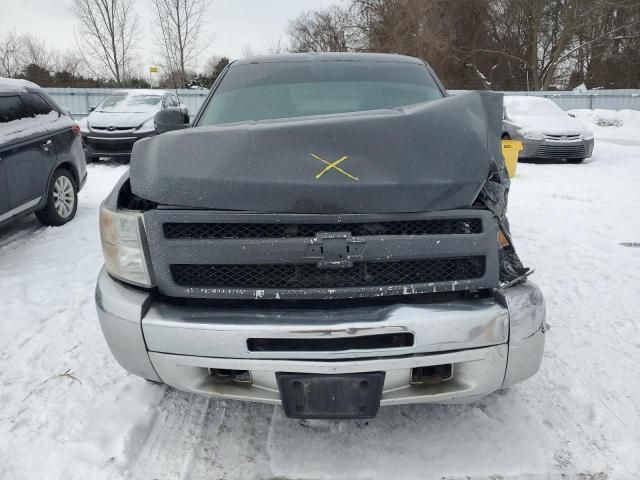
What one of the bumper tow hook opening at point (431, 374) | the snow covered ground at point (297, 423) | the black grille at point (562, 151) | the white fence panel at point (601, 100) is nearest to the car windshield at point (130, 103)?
the snow covered ground at point (297, 423)

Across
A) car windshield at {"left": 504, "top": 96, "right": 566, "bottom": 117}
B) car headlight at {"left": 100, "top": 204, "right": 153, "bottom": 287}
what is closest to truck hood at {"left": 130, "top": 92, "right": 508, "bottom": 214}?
car headlight at {"left": 100, "top": 204, "right": 153, "bottom": 287}

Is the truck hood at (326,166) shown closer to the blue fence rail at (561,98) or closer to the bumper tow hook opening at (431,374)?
the bumper tow hook opening at (431,374)

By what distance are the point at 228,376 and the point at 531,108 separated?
12561 millimetres

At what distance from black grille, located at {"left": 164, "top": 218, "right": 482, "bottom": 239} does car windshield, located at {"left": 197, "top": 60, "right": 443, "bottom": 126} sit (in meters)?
1.33

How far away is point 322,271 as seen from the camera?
6.35ft

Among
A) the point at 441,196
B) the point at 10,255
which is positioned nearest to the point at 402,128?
the point at 441,196

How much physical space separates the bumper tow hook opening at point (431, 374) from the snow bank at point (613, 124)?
16.9 meters

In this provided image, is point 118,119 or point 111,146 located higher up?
point 118,119

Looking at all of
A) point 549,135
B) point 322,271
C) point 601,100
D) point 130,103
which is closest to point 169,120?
point 322,271

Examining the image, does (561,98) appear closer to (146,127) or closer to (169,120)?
(146,127)

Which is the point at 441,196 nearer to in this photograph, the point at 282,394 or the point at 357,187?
the point at 357,187

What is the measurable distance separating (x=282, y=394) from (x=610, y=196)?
7.44 m

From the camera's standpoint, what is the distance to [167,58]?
25250mm

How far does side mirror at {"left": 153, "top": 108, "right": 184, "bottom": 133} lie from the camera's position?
3.39 meters
